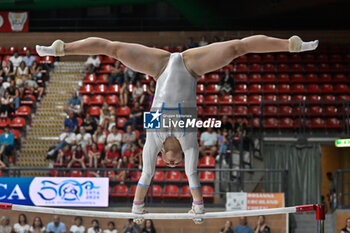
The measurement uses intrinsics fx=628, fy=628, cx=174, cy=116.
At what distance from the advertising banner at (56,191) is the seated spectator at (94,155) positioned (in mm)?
1096

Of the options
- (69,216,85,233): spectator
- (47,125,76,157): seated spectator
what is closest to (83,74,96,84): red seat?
(47,125,76,157): seated spectator

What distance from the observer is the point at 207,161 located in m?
15.0

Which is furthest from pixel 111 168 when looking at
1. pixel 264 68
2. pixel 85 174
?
pixel 264 68

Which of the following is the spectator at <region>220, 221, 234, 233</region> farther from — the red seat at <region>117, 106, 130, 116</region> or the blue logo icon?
the blue logo icon

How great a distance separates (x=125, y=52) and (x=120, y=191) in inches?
306

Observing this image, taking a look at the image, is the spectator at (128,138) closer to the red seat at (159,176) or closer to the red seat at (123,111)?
the red seat at (159,176)

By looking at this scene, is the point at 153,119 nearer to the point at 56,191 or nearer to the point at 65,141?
the point at 56,191

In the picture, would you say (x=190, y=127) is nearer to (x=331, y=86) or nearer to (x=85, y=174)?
(x=85, y=174)

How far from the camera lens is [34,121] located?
17844 mm

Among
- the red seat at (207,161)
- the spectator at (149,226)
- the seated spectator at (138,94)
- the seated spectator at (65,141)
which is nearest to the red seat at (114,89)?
the seated spectator at (138,94)

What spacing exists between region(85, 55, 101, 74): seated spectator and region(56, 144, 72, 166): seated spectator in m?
4.15

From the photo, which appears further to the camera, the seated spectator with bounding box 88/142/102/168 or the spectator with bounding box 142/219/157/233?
the seated spectator with bounding box 88/142/102/168

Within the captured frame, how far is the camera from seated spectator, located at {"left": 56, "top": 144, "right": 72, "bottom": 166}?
15.3 m

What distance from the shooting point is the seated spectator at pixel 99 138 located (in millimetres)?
15469
